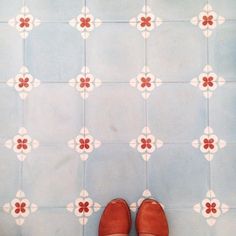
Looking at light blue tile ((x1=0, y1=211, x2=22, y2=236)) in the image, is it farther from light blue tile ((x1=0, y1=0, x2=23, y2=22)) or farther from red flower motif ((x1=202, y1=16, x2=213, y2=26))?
red flower motif ((x1=202, y1=16, x2=213, y2=26))

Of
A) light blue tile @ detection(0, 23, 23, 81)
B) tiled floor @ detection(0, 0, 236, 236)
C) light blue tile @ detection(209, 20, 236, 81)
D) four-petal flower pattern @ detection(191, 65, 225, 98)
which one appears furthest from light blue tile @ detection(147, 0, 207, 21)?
light blue tile @ detection(0, 23, 23, 81)

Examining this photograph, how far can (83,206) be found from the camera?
124 cm

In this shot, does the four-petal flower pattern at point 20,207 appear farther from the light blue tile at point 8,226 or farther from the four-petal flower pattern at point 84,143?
the four-petal flower pattern at point 84,143

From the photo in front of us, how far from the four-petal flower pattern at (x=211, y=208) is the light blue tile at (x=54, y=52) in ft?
2.31

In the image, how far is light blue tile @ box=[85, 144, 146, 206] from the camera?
1247 millimetres

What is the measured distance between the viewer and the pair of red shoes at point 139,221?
1.21 metres

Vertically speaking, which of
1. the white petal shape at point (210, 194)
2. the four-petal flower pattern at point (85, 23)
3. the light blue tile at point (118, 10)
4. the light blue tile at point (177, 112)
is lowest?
the white petal shape at point (210, 194)

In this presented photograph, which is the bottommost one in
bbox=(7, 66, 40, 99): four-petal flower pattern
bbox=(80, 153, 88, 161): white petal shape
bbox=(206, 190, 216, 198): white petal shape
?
bbox=(206, 190, 216, 198): white petal shape

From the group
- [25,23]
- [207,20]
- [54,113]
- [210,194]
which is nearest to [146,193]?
[210,194]

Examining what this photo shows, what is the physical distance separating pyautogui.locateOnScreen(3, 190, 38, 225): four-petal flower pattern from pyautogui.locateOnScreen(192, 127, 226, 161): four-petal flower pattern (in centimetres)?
68

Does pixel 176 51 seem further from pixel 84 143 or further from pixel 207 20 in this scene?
pixel 84 143

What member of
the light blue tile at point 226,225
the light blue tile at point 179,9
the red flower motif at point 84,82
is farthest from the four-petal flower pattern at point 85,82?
the light blue tile at point 226,225

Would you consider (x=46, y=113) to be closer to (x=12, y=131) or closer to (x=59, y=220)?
(x=12, y=131)

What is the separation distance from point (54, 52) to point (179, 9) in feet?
1.74
